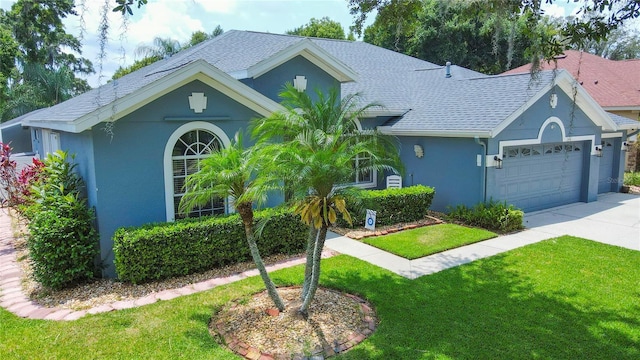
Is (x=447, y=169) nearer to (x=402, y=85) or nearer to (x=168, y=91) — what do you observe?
(x=402, y=85)

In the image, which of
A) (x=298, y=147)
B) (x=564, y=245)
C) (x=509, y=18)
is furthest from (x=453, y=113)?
(x=298, y=147)

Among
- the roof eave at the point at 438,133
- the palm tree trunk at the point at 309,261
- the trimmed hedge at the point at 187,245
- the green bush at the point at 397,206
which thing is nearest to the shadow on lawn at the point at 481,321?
→ the palm tree trunk at the point at 309,261

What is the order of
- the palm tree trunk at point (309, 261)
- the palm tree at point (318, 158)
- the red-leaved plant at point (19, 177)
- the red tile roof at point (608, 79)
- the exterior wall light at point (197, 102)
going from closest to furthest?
the palm tree at point (318, 158), the palm tree trunk at point (309, 261), the exterior wall light at point (197, 102), the red-leaved plant at point (19, 177), the red tile roof at point (608, 79)

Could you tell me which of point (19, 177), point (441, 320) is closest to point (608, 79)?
point (441, 320)

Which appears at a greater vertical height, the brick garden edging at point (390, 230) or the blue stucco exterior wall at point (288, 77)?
the blue stucco exterior wall at point (288, 77)

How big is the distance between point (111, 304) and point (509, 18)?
8.31 meters

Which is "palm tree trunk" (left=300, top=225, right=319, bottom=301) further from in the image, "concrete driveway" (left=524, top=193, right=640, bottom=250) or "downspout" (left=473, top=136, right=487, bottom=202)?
"concrete driveway" (left=524, top=193, right=640, bottom=250)

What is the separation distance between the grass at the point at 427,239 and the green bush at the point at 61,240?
6.12 metres

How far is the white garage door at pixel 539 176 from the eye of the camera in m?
13.4

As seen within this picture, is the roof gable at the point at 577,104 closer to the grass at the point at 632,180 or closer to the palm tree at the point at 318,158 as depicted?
the grass at the point at 632,180

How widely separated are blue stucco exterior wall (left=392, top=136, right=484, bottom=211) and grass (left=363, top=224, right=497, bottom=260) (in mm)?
1447

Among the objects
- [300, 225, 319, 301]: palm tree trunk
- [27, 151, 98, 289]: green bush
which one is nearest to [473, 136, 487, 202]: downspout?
[300, 225, 319, 301]: palm tree trunk

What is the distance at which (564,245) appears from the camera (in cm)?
1047

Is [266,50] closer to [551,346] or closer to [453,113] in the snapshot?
[453,113]
